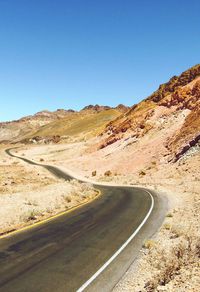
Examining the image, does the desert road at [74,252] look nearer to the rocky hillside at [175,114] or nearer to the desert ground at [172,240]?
the desert ground at [172,240]

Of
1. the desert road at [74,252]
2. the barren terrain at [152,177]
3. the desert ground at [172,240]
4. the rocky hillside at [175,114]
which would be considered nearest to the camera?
the desert ground at [172,240]

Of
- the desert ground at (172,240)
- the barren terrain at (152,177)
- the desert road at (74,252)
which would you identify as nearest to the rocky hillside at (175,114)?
the barren terrain at (152,177)

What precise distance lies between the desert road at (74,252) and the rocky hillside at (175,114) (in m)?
39.1

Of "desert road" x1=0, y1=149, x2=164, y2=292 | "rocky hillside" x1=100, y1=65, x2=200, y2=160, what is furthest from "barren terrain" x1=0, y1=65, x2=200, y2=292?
"desert road" x1=0, y1=149, x2=164, y2=292

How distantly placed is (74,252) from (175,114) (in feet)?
209

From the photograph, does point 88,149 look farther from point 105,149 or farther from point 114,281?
point 114,281

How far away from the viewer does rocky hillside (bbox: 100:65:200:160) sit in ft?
194

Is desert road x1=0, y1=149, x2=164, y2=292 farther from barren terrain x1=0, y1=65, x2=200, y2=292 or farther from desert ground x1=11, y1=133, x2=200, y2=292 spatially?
barren terrain x1=0, y1=65, x2=200, y2=292

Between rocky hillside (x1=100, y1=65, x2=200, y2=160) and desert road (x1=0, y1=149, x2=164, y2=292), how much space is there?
3906cm

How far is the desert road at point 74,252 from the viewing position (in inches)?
376

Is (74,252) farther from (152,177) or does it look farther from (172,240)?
(152,177)

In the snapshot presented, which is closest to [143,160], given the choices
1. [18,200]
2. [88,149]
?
[88,149]

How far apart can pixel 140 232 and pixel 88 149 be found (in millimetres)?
73207

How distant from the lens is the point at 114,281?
392 inches
